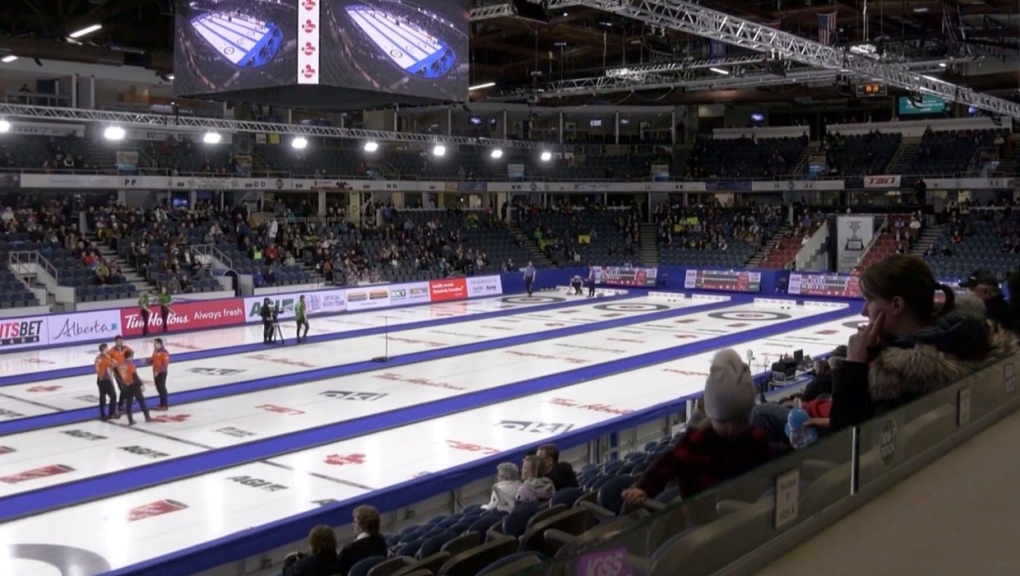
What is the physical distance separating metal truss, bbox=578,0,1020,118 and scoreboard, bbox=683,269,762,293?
43.1 ft

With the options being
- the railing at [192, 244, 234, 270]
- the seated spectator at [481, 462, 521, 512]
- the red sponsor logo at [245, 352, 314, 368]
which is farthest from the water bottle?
the railing at [192, 244, 234, 270]

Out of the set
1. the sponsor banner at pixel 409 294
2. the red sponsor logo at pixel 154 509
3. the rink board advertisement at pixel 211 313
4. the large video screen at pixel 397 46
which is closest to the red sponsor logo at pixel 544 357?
the large video screen at pixel 397 46

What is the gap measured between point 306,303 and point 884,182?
3091 cm

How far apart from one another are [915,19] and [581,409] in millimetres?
22581

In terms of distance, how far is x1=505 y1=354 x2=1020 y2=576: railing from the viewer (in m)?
3.51

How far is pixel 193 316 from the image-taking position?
28625 mm

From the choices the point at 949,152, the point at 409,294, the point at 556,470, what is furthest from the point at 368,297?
the point at 949,152

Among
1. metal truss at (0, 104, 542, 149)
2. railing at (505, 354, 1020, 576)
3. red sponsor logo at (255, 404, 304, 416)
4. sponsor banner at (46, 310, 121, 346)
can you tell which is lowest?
red sponsor logo at (255, 404, 304, 416)

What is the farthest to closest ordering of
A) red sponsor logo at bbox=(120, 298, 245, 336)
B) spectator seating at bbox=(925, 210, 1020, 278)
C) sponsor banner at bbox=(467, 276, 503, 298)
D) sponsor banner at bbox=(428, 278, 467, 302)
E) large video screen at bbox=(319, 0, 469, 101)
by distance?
spectator seating at bbox=(925, 210, 1020, 278) < sponsor banner at bbox=(467, 276, 503, 298) < sponsor banner at bbox=(428, 278, 467, 302) < red sponsor logo at bbox=(120, 298, 245, 336) < large video screen at bbox=(319, 0, 469, 101)

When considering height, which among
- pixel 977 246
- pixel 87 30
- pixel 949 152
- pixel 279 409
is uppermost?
pixel 87 30

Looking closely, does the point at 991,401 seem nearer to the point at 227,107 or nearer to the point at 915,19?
the point at 915,19

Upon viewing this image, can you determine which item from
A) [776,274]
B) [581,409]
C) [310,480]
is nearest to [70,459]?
[310,480]

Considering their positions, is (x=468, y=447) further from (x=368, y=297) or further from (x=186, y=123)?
(x=186, y=123)

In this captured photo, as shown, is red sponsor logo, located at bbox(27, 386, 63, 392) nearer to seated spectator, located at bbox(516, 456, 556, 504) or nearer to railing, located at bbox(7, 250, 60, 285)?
railing, located at bbox(7, 250, 60, 285)
